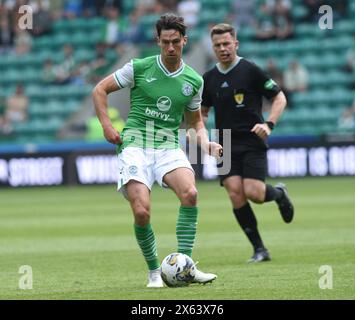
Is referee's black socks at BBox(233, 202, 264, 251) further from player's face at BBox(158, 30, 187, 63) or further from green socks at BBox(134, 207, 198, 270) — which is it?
player's face at BBox(158, 30, 187, 63)

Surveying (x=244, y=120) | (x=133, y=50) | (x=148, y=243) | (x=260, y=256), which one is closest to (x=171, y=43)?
(x=148, y=243)

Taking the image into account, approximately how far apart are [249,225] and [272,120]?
1222 mm

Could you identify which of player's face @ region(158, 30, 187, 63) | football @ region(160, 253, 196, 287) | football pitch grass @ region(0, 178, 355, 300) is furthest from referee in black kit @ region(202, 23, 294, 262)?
football @ region(160, 253, 196, 287)

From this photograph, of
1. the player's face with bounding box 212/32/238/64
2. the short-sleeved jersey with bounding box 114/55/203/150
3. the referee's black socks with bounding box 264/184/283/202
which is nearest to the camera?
the short-sleeved jersey with bounding box 114/55/203/150

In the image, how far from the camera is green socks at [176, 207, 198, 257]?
966 centimetres

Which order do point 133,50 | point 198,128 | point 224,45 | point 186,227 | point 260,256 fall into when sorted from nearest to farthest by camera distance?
point 186,227
point 198,128
point 224,45
point 260,256
point 133,50

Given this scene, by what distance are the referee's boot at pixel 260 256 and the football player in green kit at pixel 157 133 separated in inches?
93.3

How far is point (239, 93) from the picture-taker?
40.5 feet

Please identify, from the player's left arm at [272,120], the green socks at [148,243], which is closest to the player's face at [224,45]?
the player's left arm at [272,120]

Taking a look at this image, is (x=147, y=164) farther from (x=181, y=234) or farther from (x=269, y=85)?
(x=269, y=85)

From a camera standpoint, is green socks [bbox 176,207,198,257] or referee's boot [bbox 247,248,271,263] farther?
referee's boot [bbox 247,248,271,263]

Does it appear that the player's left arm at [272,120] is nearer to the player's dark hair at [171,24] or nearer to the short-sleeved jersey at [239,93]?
the short-sleeved jersey at [239,93]
